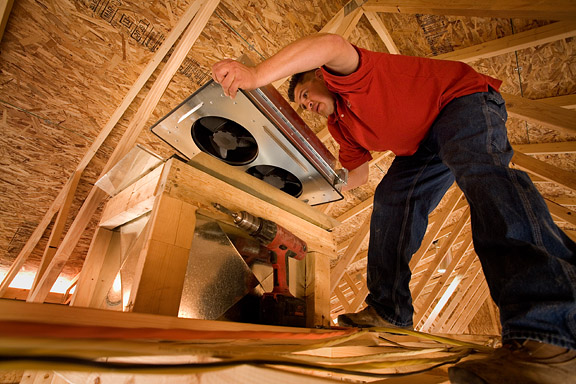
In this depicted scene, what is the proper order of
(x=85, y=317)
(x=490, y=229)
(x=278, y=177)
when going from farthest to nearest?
(x=278, y=177)
(x=490, y=229)
(x=85, y=317)

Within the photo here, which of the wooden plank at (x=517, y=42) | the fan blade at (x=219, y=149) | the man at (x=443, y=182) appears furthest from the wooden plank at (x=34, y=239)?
the wooden plank at (x=517, y=42)

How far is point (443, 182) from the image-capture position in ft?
4.25

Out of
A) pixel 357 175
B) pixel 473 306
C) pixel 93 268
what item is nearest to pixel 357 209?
pixel 357 175

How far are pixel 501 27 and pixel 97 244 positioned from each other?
2.80 metres

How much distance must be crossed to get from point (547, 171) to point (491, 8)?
1.86 metres

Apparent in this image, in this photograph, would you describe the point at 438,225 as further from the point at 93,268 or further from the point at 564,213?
the point at 93,268

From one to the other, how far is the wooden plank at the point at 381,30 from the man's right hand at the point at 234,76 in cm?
138

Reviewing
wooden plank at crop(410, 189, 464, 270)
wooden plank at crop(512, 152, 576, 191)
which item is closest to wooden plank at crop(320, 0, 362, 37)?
wooden plank at crop(512, 152, 576, 191)

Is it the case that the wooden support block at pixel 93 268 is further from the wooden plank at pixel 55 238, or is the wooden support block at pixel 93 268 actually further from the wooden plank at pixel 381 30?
the wooden plank at pixel 381 30

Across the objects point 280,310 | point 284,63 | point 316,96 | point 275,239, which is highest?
point 316,96

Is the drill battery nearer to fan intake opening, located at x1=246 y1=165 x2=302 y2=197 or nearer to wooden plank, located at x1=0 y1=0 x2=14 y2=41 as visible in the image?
fan intake opening, located at x1=246 y1=165 x2=302 y2=197

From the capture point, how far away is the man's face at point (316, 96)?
4.40 feet

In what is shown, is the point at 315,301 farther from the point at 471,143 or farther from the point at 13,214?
the point at 13,214

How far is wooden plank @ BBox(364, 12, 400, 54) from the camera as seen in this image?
5.97ft
